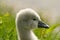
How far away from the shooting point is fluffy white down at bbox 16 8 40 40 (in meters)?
4.46

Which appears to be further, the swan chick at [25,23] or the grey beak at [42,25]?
the grey beak at [42,25]

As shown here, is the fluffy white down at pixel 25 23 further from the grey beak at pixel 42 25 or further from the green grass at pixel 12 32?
the green grass at pixel 12 32

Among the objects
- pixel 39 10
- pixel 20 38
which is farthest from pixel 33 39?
pixel 39 10

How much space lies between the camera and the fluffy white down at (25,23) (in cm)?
446

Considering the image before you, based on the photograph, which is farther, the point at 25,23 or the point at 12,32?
the point at 12,32

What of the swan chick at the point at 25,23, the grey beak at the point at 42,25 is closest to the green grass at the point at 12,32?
the grey beak at the point at 42,25

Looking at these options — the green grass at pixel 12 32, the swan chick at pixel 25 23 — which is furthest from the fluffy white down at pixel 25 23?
the green grass at pixel 12 32

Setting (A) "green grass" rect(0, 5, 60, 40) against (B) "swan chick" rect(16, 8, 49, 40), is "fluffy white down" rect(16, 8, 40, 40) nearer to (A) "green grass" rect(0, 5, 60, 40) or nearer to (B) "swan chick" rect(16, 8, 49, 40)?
→ (B) "swan chick" rect(16, 8, 49, 40)

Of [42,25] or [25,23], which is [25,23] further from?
[42,25]

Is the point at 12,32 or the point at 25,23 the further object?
the point at 12,32

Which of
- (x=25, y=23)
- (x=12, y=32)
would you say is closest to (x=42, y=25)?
(x=25, y=23)

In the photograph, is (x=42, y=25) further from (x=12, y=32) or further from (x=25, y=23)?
(x=12, y=32)

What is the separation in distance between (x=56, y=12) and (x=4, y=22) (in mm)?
1706

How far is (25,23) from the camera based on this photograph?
4.50 meters
